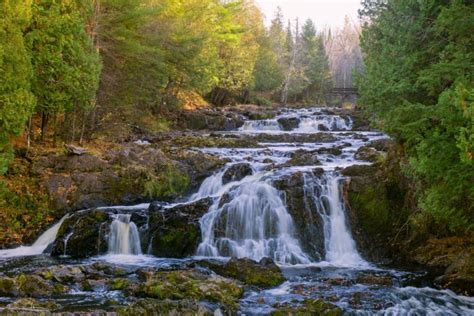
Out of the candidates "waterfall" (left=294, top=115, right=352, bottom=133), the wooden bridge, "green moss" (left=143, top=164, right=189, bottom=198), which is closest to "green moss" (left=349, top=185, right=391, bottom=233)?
"green moss" (left=143, top=164, right=189, bottom=198)

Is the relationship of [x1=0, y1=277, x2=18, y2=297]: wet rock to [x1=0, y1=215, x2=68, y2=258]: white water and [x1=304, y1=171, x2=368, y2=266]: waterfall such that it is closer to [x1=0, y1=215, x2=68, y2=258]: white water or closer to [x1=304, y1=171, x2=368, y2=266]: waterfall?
[x1=0, y1=215, x2=68, y2=258]: white water

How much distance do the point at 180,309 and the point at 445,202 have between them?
5.10m

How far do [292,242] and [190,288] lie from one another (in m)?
4.25

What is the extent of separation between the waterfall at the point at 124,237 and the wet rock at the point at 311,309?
529 centimetres

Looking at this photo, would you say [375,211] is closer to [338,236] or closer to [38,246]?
[338,236]

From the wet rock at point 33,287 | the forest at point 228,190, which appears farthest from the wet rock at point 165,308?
the wet rock at point 33,287

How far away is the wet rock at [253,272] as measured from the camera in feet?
30.7

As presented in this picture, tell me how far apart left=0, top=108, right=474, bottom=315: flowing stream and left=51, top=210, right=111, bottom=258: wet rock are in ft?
0.85

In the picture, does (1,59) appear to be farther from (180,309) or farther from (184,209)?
(180,309)

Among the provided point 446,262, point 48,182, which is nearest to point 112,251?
point 48,182

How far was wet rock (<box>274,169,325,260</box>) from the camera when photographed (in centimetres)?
1193

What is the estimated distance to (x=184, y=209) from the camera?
505 inches

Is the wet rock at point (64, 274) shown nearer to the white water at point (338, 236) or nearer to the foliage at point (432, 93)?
the white water at point (338, 236)

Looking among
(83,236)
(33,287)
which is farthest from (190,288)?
(83,236)
